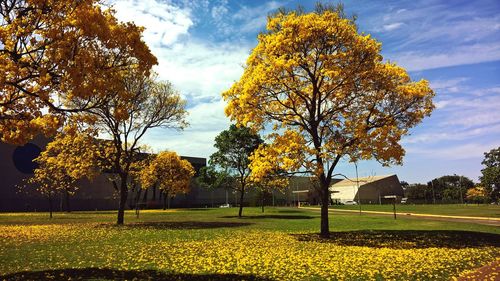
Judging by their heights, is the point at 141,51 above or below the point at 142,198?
above

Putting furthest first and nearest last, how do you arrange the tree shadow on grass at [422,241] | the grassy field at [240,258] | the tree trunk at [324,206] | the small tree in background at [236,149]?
the small tree in background at [236,149] < the tree trunk at [324,206] < the tree shadow on grass at [422,241] < the grassy field at [240,258]

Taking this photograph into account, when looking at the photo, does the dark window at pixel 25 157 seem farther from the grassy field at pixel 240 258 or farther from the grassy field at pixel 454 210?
the grassy field at pixel 454 210

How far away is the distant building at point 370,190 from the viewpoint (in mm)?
120938

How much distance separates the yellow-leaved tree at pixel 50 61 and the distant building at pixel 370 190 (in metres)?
114

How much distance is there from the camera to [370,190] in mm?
122688

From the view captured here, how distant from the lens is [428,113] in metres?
21.3

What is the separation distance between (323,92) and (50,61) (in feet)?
50.1

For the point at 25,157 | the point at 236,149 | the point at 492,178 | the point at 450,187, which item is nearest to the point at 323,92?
the point at 236,149

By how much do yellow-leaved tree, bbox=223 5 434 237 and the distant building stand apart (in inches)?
4022

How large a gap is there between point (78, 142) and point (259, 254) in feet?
78.5

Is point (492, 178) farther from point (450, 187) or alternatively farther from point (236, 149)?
point (450, 187)

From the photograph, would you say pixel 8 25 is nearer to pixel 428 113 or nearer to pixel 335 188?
pixel 428 113

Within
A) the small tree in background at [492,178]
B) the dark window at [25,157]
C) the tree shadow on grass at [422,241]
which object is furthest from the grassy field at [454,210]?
the dark window at [25,157]

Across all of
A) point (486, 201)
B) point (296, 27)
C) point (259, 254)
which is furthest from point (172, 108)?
point (486, 201)
